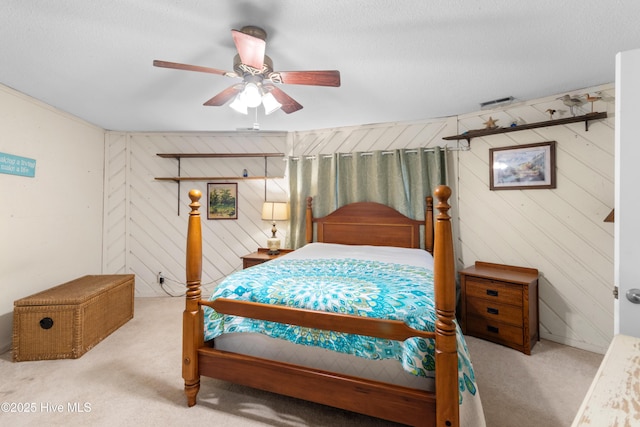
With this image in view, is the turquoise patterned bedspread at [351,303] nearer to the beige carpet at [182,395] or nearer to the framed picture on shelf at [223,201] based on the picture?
the beige carpet at [182,395]

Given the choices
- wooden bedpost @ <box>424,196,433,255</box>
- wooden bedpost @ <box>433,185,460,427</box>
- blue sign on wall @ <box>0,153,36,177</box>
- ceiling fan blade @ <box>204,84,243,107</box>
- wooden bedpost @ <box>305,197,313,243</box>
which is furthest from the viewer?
wooden bedpost @ <box>305,197,313,243</box>

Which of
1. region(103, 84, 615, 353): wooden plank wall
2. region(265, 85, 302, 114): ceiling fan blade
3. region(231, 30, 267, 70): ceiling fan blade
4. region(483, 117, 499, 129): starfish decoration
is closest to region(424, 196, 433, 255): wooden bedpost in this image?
region(103, 84, 615, 353): wooden plank wall

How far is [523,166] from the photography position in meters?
2.92

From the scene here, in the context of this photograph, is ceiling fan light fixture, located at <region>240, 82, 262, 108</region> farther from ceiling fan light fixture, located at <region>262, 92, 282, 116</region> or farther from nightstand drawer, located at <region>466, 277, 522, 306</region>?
nightstand drawer, located at <region>466, 277, 522, 306</region>

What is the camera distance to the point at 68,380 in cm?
217

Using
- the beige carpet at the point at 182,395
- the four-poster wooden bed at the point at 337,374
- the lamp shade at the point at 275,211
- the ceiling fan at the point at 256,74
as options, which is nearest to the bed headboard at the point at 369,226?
the lamp shade at the point at 275,211

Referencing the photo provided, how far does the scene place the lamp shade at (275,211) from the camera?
3723 mm

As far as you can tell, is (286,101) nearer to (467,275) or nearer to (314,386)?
(314,386)

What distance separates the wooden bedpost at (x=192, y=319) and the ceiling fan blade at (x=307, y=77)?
0.90m

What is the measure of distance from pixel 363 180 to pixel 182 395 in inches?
113

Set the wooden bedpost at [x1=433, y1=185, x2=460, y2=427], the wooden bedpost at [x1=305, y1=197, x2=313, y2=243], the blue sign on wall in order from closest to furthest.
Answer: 1. the wooden bedpost at [x1=433, y1=185, x2=460, y2=427]
2. the blue sign on wall
3. the wooden bedpost at [x1=305, y1=197, x2=313, y2=243]

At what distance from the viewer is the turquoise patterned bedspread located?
4.84 ft

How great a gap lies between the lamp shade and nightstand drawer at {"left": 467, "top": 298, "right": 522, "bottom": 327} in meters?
2.31

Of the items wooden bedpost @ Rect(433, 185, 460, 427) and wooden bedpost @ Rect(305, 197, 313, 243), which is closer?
wooden bedpost @ Rect(433, 185, 460, 427)
